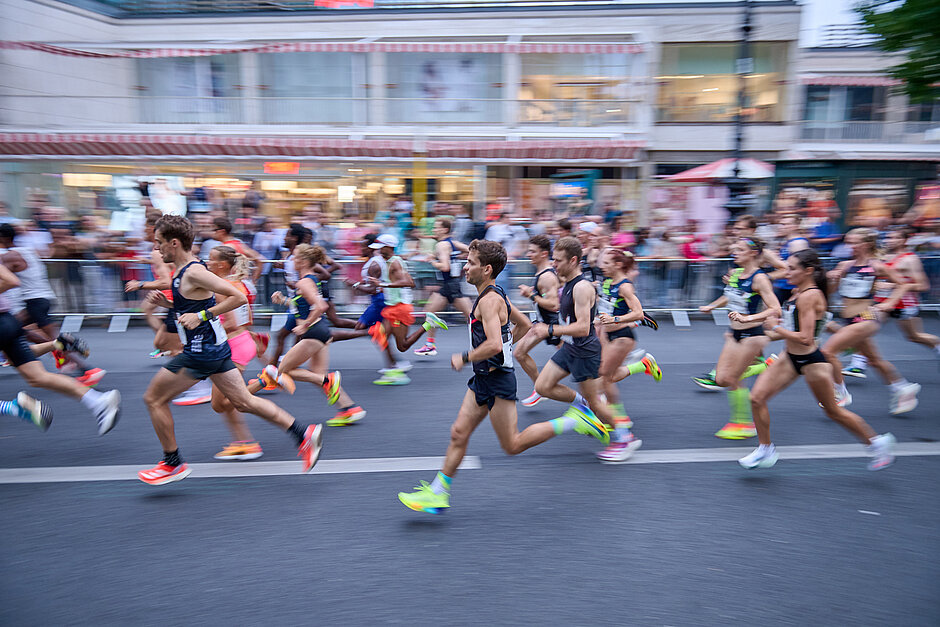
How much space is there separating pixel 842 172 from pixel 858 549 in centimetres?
1982

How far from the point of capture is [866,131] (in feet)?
70.1

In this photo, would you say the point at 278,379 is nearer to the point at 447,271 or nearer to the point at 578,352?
the point at 578,352

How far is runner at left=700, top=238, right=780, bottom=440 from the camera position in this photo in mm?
5461

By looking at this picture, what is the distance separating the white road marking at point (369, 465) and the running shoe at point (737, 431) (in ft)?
0.66

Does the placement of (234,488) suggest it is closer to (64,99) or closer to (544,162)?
(544,162)

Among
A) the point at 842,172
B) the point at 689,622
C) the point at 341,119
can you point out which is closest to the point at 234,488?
the point at 689,622

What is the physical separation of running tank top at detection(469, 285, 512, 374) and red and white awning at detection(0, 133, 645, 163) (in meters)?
14.1

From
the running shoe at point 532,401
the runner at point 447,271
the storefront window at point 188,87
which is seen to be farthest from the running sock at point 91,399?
the storefront window at point 188,87

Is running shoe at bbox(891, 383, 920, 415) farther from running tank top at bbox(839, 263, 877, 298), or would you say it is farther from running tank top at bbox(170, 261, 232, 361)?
running tank top at bbox(170, 261, 232, 361)

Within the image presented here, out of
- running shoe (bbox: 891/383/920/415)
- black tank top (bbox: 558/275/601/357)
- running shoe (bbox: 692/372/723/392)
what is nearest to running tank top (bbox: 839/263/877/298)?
running shoe (bbox: 891/383/920/415)

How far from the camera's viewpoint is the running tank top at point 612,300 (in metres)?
5.73

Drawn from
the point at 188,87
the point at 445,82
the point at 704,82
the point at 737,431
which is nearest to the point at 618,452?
the point at 737,431

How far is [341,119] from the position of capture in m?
19.2

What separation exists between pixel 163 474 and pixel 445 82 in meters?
17.1
